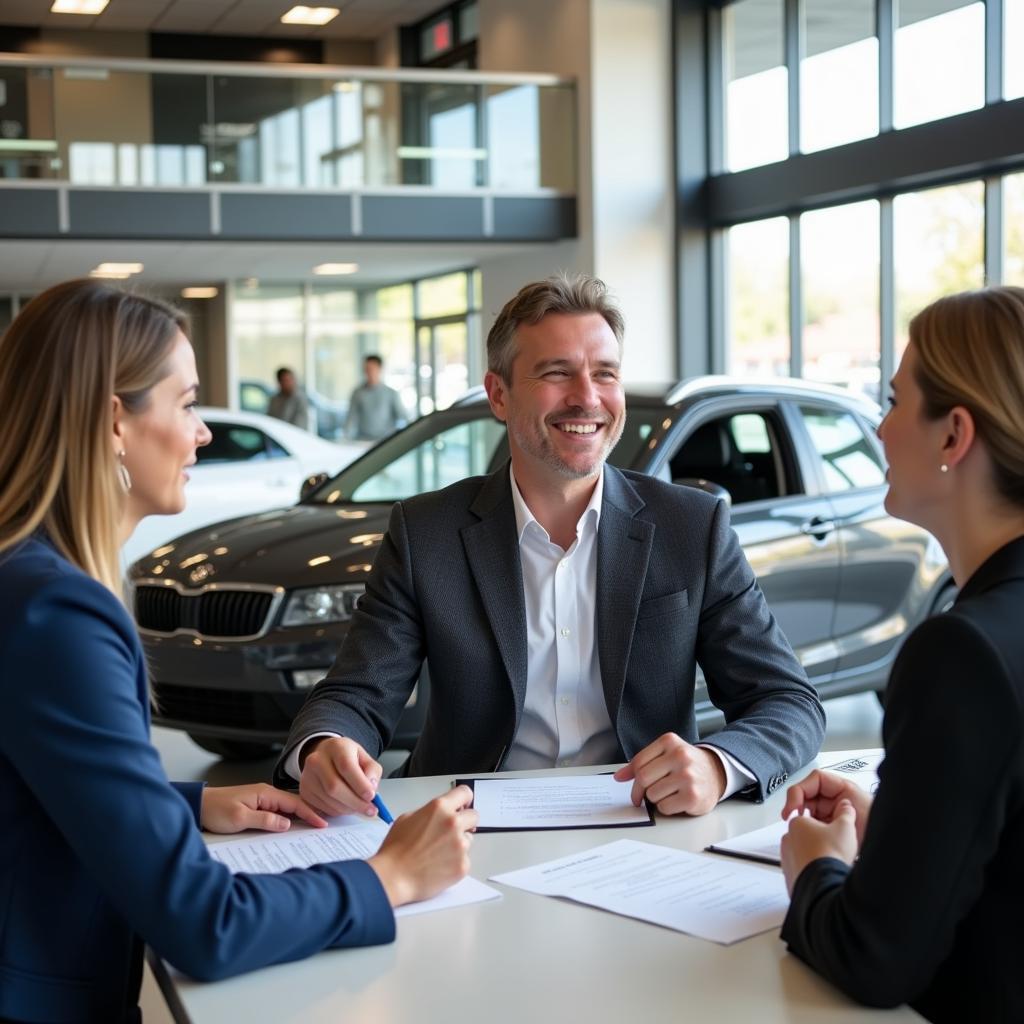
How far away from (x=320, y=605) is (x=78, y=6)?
15.1 m

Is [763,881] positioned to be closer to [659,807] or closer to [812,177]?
[659,807]

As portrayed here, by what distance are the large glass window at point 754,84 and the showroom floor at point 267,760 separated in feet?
23.1

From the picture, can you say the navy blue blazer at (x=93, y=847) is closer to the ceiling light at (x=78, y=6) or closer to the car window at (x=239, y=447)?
the car window at (x=239, y=447)

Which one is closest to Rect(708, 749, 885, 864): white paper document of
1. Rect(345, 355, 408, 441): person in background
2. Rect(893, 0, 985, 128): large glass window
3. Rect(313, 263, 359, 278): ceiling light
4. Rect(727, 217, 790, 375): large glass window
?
Rect(893, 0, 985, 128): large glass window

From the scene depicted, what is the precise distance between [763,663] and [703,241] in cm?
1174

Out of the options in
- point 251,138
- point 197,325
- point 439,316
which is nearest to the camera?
point 251,138

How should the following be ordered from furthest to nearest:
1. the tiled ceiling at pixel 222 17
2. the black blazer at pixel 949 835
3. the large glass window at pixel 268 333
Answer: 1. the large glass window at pixel 268 333
2. the tiled ceiling at pixel 222 17
3. the black blazer at pixel 949 835

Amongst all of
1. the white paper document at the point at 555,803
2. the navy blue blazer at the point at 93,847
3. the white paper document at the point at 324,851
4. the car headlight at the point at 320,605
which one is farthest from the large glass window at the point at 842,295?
the navy blue blazer at the point at 93,847

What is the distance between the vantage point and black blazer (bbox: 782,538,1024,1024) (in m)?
1.41

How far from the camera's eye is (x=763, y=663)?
8.75 ft

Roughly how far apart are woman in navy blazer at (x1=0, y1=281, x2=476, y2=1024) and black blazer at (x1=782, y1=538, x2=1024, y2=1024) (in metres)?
0.54

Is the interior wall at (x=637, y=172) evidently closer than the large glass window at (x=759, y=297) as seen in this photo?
No

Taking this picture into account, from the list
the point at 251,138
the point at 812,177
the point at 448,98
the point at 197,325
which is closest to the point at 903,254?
the point at 812,177

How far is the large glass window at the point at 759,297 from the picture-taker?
13.0 meters
